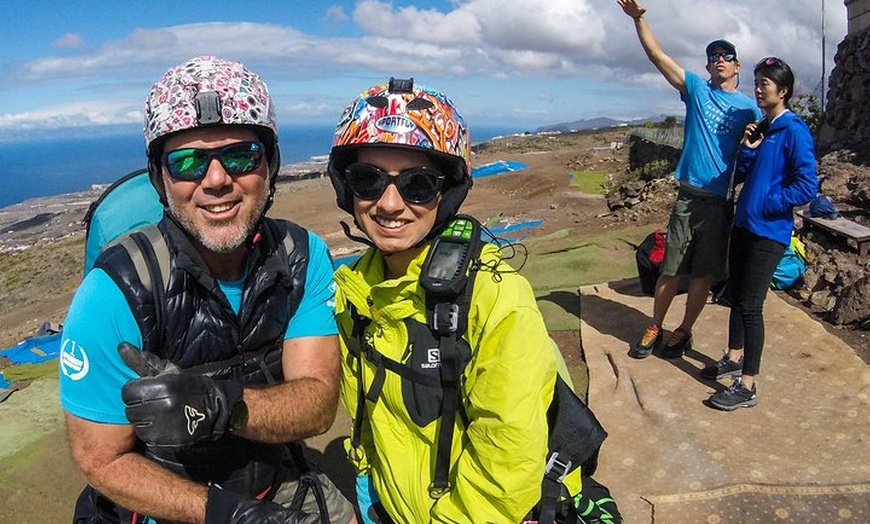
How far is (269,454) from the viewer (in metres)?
2.80

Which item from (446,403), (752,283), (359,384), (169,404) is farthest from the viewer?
(752,283)

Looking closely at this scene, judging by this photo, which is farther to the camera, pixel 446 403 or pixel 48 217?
pixel 48 217

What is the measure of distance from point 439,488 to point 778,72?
4.23 metres

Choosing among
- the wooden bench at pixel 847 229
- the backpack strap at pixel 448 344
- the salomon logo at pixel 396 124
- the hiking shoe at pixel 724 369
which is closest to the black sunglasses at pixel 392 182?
the salomon logo at pixel 396 124

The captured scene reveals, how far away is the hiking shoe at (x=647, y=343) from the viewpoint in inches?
229

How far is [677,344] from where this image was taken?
574cm

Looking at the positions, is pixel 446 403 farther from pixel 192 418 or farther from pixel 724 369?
pixel 724 369

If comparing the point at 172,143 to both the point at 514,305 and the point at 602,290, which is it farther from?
the point at 602,290

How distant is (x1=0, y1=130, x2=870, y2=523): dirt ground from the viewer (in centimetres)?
441

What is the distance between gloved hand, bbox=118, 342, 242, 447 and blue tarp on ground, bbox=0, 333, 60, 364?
25.5 feet

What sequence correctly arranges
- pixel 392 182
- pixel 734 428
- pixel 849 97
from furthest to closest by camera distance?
1. pixel 849 97
2. pixel 734 428
3. pixel 392 182

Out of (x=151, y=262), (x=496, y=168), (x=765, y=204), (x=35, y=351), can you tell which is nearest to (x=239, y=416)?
(x=151, y=262)

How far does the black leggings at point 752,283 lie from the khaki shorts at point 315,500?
11.2 feet

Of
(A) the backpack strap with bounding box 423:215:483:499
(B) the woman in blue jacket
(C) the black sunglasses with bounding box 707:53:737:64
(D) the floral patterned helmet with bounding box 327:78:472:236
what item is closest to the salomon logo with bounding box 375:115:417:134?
(D) the floral patterned helmet with bounding box 327:78:472:236
